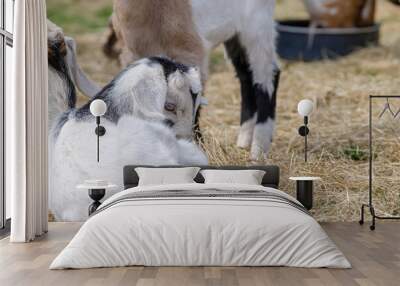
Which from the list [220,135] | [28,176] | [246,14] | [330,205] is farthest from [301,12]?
[28,176]

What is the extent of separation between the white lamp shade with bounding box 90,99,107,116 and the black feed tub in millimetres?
1690

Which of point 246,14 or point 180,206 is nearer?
point 180,206

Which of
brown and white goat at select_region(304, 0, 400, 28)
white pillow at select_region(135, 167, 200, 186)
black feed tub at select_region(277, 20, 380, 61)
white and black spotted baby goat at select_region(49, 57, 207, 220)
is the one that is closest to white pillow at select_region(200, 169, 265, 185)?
white pillow at select_region(135, 167, 200, 186)

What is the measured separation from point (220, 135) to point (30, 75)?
1.75 meters

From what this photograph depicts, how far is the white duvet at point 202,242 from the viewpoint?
361 cm

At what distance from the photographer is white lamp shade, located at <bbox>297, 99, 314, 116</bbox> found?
554 cm

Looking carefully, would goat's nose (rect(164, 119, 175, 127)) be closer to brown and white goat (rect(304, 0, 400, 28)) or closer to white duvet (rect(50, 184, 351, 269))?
brown and white goat (rect(304, 0, 400, 28))

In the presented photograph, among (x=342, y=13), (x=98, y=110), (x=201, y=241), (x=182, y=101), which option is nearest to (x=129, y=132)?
(x=98, y=110)

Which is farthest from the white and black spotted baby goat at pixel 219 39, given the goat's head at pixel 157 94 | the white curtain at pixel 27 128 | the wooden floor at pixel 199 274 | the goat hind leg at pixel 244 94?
the wooden floor at pixel 199 274

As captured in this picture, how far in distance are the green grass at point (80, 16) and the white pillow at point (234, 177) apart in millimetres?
1729

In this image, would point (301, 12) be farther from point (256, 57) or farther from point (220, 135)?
point (220, 135)

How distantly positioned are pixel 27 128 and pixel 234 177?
1577 millimetres

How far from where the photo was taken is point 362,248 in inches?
174

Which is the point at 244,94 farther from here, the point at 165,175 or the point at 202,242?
the point at 202,242
